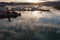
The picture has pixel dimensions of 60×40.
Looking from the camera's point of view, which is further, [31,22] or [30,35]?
[31,22]

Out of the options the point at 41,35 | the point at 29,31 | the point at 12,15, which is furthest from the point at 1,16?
the point at 41,35

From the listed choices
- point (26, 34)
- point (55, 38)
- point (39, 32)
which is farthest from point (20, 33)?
point (55, 38)

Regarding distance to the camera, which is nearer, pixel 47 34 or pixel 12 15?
pixel 47 34

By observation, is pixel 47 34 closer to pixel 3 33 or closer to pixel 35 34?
pixel 35 34

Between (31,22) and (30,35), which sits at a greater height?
(30,35)

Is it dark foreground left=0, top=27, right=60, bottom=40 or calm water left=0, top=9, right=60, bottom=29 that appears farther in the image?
calm water left=0, top=9, right=60, bottom=29

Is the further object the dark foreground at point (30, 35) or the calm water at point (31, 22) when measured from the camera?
the calm water at point (31, 22)

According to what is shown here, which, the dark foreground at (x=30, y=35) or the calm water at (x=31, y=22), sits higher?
the dark foreground at (x=30, y=35)

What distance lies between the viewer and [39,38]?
42031mm

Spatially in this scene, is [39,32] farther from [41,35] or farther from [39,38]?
[39,38]

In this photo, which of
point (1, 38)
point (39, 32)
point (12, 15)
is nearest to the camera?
point (1, 38)

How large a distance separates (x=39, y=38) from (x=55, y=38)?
4.08 m

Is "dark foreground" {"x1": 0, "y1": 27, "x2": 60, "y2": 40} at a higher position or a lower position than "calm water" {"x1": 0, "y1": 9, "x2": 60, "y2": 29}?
higher

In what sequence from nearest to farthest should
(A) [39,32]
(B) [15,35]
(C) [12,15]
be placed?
1. (B) [15,35]
2. (A) [39,32]
3. (C) [12,15]
